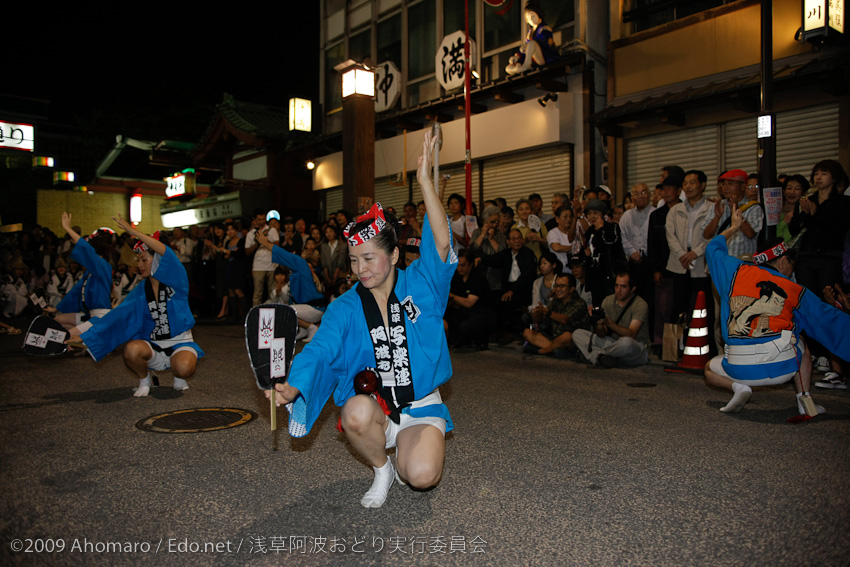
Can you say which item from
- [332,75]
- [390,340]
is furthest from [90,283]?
[332,75]

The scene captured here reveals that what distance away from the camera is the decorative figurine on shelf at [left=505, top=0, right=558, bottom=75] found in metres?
14.2

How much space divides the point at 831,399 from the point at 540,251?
526cm

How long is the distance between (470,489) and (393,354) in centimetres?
94

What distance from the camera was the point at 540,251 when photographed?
35.2 feet

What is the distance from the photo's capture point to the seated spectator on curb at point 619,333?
26.8ft

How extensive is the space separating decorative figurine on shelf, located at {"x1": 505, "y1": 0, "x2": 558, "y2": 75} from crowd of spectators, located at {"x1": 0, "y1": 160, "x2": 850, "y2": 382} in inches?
174

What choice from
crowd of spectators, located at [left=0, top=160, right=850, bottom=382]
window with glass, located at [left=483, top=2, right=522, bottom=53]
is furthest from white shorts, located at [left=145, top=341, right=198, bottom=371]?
window with glass, located at [left=483, top=2, right=522, bottom=53]

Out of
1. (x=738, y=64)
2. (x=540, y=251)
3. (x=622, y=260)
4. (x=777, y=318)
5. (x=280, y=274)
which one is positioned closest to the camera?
(x=777, y=318)

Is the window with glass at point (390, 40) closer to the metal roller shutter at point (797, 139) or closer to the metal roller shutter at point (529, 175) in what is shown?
the metal roller shutter at point (529, 175)

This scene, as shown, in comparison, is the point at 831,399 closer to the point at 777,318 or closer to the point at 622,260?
the point at 777,318

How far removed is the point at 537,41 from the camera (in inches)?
564

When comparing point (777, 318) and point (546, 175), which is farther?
point (546, 175)

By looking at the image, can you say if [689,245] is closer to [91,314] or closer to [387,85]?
[91,314]

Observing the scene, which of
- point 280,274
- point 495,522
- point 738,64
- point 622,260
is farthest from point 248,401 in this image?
point 738,64
